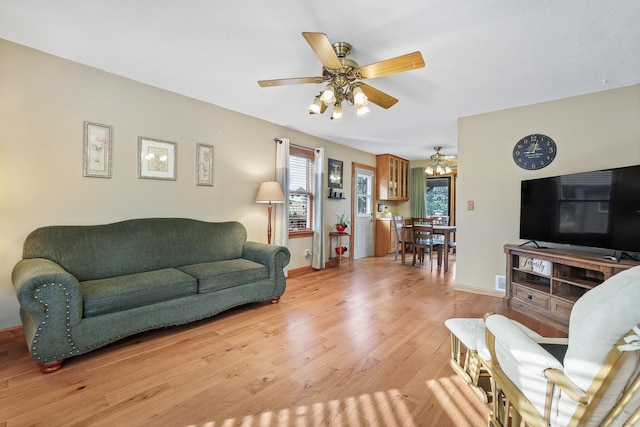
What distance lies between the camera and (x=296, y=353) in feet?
Result: 7.29

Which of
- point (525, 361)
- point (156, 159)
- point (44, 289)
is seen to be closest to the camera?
point (525, 361)

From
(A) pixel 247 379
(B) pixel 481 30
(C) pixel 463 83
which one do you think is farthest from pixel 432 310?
(B) pixel 481 30

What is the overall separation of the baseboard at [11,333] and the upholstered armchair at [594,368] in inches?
140

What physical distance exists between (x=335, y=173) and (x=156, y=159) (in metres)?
3.30

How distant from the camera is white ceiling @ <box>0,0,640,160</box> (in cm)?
187

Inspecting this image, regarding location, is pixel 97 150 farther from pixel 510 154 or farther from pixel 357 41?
pixel 510 154

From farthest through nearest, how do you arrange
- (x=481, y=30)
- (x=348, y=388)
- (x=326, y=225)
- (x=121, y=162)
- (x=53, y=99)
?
1. (x=326, y=225)
2. (x=121, y=162)
3. (x=53, y=99)
4. (x=481, y=30)
5. (x=348, y=388)

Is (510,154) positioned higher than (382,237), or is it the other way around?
(510,154)

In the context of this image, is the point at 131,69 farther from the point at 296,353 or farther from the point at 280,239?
the point at 296,353

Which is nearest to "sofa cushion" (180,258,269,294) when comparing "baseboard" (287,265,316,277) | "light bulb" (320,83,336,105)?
"baseboard" (287,265,316,277)

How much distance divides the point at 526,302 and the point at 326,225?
10.8 feet

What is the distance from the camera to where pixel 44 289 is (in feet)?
6.12

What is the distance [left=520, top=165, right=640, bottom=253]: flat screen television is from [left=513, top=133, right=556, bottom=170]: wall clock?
353 mm

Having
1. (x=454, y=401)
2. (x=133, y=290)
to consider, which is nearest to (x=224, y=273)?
(x=133, y=290)
